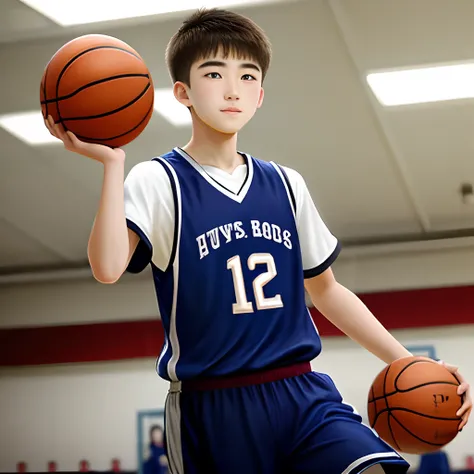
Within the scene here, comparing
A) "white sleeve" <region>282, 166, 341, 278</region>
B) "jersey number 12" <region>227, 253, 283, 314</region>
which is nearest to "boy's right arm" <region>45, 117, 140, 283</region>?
"jersey number 12" <region>227, 253, 283, 314</region>

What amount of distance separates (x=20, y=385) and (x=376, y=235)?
3960mm

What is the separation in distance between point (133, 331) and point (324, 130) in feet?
11.7

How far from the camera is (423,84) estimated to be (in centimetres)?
517

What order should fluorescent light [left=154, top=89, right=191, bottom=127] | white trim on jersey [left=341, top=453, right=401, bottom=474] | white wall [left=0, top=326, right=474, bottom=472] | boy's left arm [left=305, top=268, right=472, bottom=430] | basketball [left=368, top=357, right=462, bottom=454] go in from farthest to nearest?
white wall [left=0, top=326, right=474, bottom=472], fluorescent light [left=154, top=89, right=191, bottom=127], boy's left arm [left=305, top=268, right=472, bottom=430], basketball [left=368, top=357, right=462, bottom=454], white trim on jersey [left=341, top=453, right=401, bottom=474]

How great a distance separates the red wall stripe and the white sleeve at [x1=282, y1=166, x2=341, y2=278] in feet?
19.7

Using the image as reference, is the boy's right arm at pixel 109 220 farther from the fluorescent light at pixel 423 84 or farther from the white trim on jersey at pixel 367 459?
the fluorescent light at pixel 423 84

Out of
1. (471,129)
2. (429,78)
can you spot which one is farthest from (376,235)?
(429,78)

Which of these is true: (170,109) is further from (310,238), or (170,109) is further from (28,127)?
(310,238)

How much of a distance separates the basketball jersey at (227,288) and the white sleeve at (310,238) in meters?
0.08

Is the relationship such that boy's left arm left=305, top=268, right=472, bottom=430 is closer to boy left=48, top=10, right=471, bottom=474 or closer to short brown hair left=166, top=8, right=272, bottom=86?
boy left=48, top=10, right=471, bottom=474

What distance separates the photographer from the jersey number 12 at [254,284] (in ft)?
5.35

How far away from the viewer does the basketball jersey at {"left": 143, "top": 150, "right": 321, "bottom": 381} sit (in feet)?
5.33

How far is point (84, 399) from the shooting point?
8492 mm

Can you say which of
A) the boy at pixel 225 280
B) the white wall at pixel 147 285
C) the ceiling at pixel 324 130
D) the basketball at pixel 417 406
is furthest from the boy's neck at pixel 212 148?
the white wall at pixel 147 285
